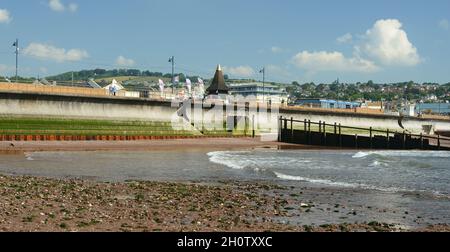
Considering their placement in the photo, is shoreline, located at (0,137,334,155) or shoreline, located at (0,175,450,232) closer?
shoreline, located at (0,175,450,232)

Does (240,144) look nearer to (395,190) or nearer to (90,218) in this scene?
(395,190)

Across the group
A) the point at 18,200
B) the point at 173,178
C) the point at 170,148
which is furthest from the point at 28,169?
the point at 170,148

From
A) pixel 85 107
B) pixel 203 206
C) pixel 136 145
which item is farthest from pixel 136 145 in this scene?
pixel 203 206

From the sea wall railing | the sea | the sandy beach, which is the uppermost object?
the sandy beach

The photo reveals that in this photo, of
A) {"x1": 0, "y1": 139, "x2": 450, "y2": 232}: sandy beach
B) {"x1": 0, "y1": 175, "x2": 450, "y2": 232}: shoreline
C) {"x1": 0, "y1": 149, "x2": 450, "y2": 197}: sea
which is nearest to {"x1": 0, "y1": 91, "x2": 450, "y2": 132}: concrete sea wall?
{"x1": 0, "y1": 149, "x2": 450, "y2": 197}: sea

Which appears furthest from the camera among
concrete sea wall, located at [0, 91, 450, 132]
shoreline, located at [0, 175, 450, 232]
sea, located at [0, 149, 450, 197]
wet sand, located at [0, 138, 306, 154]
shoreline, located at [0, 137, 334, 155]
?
concrete sea wall, located at [0, 91, 450, 132]

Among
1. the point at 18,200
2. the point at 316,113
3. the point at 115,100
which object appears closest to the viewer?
the point at 18,200

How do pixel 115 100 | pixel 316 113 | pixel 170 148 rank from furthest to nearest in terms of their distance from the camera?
pixel 316 113 < pixel 115 100 < pixel 170 148

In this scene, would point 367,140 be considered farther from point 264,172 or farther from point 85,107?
point 264,172

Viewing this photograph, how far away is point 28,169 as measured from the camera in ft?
98.1

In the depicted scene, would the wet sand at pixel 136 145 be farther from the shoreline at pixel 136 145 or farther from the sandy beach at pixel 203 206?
the sandy beach at pixel 203 206

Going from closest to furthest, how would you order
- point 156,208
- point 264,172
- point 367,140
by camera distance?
point 156,208 → point 264,172 → point 367,140

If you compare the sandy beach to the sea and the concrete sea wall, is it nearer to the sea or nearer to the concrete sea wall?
the sea

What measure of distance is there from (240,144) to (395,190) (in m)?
42.5
